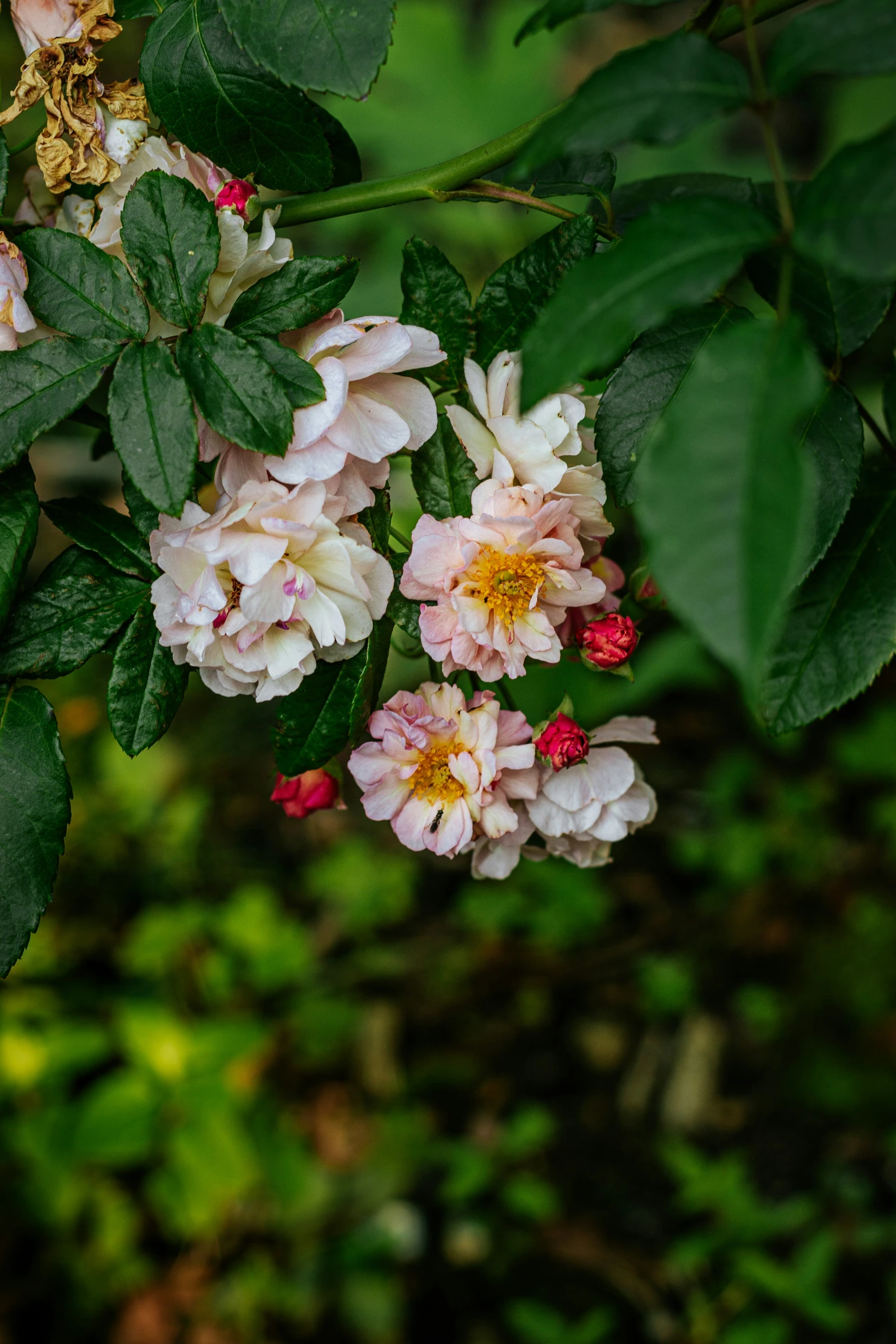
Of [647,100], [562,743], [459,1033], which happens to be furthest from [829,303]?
[459,1033]

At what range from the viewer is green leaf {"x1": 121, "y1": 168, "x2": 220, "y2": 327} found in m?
0.60

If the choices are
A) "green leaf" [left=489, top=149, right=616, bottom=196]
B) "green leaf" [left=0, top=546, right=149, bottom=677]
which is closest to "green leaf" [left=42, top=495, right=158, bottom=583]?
"green leaf" [left=0, top=546, right=149, bottom=677]

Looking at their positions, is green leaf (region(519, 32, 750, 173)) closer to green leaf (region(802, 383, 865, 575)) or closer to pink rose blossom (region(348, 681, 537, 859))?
green leaf (region(802, 383, 865, 575))

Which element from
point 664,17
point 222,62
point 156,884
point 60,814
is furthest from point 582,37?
point 60,814

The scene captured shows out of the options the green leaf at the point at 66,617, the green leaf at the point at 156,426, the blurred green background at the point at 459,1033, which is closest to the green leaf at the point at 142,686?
the green leaf at the point at 66,617

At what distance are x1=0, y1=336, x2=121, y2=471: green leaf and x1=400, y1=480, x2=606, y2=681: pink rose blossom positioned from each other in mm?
210

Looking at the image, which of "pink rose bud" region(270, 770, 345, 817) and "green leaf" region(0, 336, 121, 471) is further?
"pink rose bud" region(270, 770, 345, 817)

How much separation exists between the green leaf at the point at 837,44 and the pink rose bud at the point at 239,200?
0.31m

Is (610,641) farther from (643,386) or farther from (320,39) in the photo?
(320,39)

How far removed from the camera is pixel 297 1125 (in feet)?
7.23

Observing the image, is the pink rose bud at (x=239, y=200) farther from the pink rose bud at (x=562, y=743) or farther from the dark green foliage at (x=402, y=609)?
the pink rose bud at (x=562, y=743)

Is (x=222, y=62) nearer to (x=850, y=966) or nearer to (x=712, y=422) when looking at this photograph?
(x=712, y=422)

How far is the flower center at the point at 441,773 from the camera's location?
663mm

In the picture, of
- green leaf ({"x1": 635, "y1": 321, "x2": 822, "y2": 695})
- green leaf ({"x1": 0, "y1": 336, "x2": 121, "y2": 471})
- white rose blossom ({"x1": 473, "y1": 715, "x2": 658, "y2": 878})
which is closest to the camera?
Result: green leaf ({"x1": 635, "y1": 321, "x2": 822, "y2": 695})
